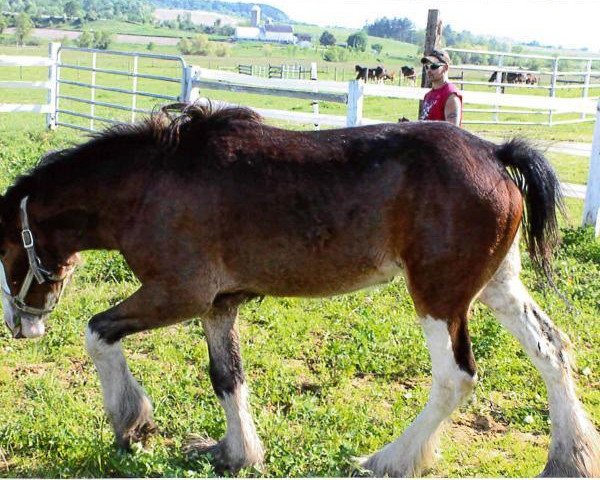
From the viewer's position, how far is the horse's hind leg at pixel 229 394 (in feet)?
14.4

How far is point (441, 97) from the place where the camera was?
739cm

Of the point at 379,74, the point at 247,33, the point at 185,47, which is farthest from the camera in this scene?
the point at 247,33

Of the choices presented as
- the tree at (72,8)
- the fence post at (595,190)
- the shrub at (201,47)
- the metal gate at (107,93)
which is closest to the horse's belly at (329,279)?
the metal gate at (107,93)

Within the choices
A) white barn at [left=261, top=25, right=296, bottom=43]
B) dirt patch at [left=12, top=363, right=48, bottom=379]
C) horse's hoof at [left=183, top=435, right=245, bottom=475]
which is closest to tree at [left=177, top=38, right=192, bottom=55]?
white barn at [left=261, top=25, right=296, bottom=43]

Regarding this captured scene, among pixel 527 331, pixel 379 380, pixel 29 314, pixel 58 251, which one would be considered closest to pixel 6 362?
pixel 29 314

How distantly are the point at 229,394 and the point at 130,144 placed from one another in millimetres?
1498

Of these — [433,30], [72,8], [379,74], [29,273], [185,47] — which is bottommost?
[29,273]

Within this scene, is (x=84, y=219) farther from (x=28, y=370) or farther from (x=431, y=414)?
(x=431, y=414)

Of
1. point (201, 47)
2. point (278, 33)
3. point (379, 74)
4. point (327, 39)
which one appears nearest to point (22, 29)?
point (201, 47)

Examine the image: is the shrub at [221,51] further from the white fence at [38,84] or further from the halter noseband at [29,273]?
the halter noseband at [29,273]

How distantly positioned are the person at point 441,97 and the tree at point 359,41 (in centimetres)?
7637

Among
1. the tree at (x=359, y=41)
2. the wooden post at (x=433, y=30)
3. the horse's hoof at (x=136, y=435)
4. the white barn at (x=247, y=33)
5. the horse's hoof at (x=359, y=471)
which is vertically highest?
the white barn at (x=247, y=33)

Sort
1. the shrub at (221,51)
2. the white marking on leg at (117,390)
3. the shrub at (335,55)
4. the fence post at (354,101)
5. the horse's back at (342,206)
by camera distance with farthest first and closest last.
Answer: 1. the shrub at (221,51)
2. the shrub at (335,55)
3. the fence post at (354,101)
4. the white marking on leg at (117,390)
5. the horse's back at (342,206)

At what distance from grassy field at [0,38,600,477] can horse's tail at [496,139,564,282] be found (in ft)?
2.42
